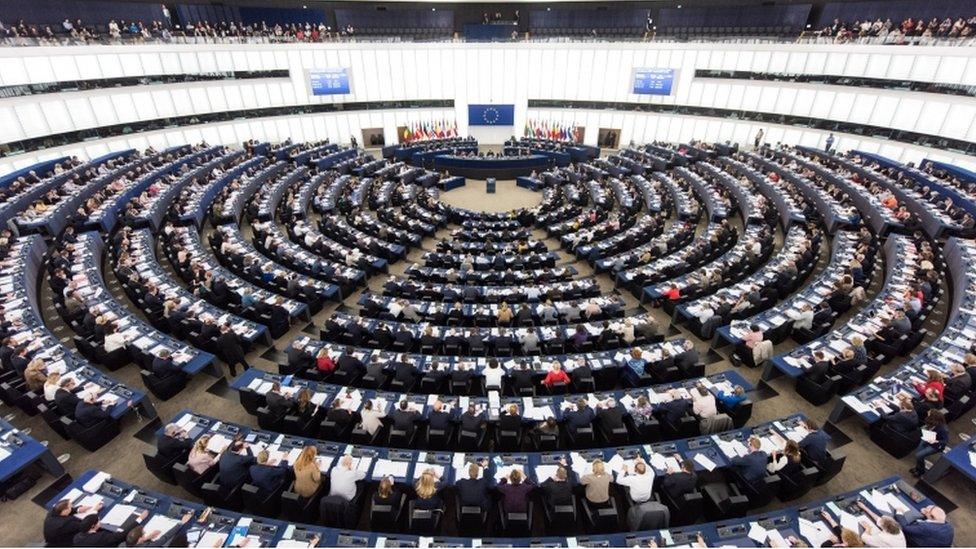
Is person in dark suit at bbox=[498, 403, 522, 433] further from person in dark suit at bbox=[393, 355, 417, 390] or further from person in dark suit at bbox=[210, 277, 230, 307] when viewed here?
person in dark suit at bbox=[210, 277, 230, 307]

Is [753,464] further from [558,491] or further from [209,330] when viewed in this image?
[209,330]

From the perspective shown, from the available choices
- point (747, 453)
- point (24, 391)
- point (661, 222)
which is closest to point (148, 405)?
point (24, 391)

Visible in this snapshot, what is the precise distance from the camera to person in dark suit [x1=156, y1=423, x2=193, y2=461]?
367 inches

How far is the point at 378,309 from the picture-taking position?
15617mm

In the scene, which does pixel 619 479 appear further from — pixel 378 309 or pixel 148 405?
pixel 148 405

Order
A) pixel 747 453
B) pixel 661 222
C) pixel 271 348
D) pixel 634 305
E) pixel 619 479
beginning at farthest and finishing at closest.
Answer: pixel 661 222, pixel 634 305, pixel 271 348, pixel 747 453, pixel 619 479

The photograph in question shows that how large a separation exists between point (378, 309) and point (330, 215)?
11137 millimetres

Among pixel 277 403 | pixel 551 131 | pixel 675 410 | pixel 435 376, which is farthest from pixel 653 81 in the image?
pixel 277 403

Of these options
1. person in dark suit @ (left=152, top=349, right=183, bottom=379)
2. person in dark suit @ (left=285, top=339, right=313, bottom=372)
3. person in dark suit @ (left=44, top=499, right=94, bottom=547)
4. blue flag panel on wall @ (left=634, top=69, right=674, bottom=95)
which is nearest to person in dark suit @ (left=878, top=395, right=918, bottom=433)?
person in dark suit @ (left=285, top=339, right=313, bottom=372)

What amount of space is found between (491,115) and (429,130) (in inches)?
277

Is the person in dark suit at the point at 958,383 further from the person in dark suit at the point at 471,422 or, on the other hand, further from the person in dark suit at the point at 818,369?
the person in dark suit at the point at 471,422

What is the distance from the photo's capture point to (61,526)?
24.1ft

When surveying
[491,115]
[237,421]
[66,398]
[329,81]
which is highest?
[329,81]

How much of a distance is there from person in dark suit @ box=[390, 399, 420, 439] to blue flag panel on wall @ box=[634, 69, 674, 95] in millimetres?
39986
